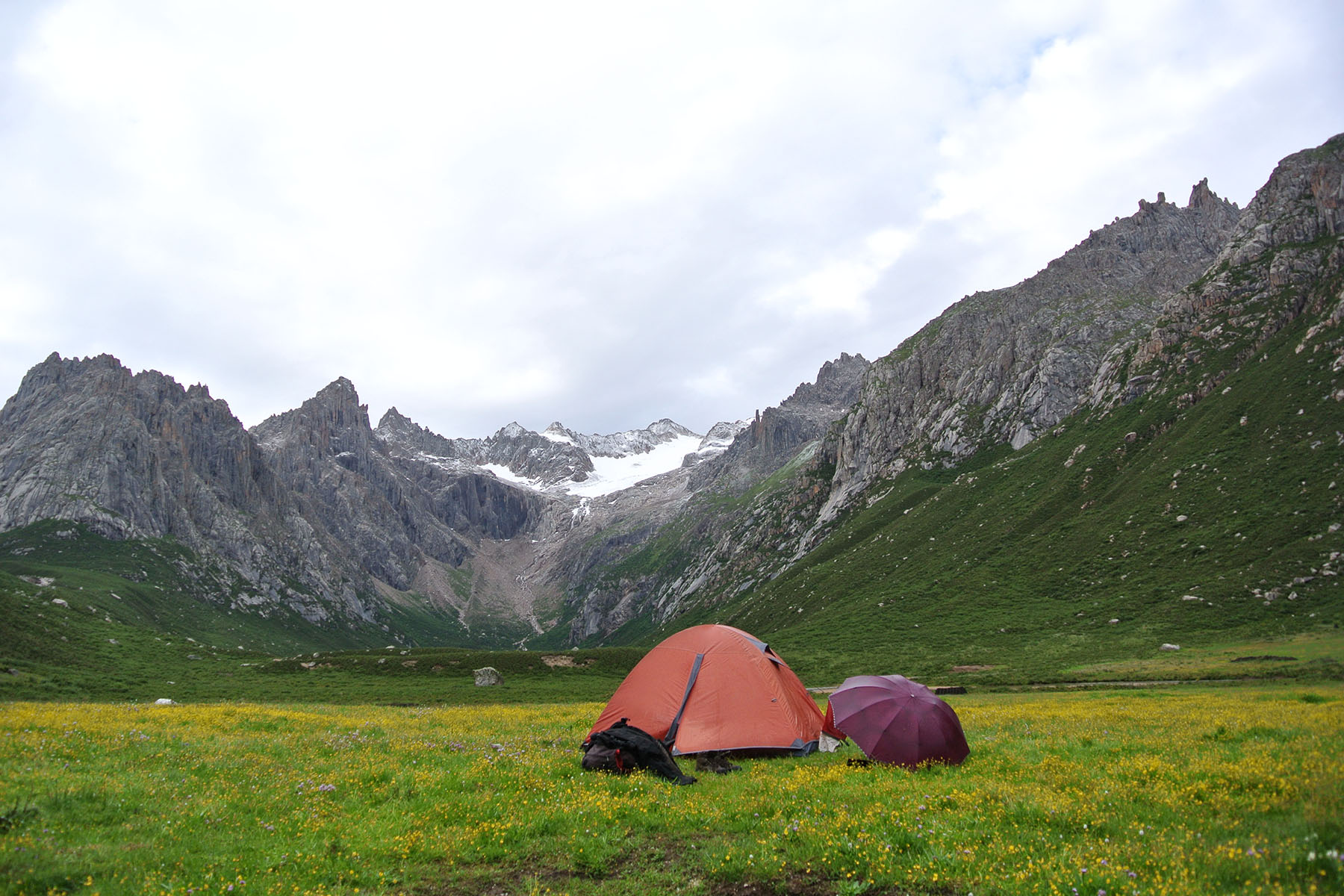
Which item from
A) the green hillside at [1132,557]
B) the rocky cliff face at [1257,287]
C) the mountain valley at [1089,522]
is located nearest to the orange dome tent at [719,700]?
the green hillside at [1132,557]

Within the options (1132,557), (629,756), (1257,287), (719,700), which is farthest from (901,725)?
(1257,287)

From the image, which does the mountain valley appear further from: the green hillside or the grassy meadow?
the grassy meadow

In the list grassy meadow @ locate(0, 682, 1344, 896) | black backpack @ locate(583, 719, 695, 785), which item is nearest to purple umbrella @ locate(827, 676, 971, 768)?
grassy meadow @ locate(0, 682, 1344, 896)

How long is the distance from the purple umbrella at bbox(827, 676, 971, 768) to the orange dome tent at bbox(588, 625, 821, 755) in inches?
103

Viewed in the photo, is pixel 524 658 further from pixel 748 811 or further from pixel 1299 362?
pixel 1299 362

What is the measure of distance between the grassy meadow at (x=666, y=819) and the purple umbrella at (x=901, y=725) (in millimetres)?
796

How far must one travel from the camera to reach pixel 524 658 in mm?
93000

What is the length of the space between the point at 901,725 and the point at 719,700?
6.43 metres

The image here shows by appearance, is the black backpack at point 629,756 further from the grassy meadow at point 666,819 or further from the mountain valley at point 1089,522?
the mountain valley at point 1089,522

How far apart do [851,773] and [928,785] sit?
102 inches

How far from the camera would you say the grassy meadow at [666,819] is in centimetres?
980

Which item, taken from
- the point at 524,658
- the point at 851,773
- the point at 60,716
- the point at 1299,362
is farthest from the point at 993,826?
the point at 1299,362

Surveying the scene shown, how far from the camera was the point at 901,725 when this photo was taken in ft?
64.1

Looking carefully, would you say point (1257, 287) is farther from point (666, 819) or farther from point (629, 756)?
point (666, 819)
